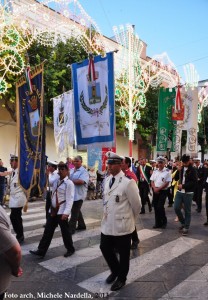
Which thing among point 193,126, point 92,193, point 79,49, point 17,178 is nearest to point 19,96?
point 17,178

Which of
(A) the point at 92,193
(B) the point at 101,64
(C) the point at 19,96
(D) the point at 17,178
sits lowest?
(A) the point at 92,193

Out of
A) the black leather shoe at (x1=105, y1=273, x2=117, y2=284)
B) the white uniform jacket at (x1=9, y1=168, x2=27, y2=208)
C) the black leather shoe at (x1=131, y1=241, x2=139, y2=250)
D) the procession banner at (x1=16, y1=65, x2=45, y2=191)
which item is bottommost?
the black leather shoe at (x1=131, y1=241, x2=139, y2=250)

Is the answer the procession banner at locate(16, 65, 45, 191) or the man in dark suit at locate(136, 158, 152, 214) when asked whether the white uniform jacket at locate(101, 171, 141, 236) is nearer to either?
the procession banner at locate(16, 65, 45, 191)

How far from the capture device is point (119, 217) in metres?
4.20

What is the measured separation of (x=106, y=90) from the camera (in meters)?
7.19

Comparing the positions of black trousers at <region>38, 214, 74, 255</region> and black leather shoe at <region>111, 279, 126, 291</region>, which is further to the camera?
black trousers at <region>38, 214, 74, 255</region>

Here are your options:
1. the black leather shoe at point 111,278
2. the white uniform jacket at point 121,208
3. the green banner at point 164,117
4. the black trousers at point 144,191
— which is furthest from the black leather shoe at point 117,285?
the black trousers at point 144,191

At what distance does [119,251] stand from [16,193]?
303 centimetres

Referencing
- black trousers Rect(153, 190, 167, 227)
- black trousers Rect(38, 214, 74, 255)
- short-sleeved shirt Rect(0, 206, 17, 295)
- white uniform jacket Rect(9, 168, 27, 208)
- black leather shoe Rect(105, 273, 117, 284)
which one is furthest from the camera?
black trousers Rect(153, 190, 167, 227)

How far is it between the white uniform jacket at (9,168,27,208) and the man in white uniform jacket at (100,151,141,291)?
101 inches

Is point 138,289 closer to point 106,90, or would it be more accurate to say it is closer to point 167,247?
point 167,247

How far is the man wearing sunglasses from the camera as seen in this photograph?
5.57 metres

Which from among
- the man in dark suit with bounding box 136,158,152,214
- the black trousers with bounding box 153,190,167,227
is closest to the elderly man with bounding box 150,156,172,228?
the black trousers with bounding box 153,190,167,227

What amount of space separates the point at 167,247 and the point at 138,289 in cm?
217
